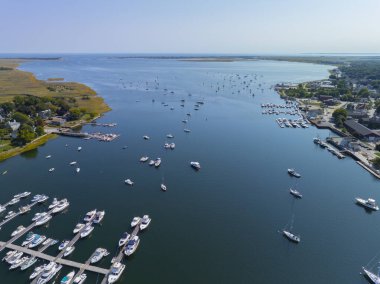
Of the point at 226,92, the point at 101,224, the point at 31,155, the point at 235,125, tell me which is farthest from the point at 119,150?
the point at 226,92

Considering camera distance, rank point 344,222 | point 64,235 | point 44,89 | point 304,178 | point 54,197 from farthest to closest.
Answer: point 44,89, point 304,178, point 54,197, point 344,222, point 64,235

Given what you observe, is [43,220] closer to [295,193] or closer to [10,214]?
[10,214]

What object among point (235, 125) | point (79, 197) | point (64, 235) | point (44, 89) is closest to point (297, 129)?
point (235, 125)

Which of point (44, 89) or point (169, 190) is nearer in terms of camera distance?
point (169, 190)

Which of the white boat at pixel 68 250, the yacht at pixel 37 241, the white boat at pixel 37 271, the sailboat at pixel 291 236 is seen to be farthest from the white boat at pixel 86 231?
the sailboat at pixel 291 236

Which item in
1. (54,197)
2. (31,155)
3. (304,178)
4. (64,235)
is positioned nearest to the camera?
(64,235)

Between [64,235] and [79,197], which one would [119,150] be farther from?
[64,235]
